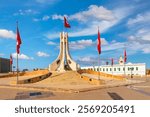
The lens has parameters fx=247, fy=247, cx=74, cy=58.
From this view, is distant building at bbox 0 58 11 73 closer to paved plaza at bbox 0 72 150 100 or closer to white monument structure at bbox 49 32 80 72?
white monument structure at bbox 49 32 80 72

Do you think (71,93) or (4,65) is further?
(4,65)

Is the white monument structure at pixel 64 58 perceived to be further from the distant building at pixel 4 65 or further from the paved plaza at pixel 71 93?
the distant building at pixel 4 65

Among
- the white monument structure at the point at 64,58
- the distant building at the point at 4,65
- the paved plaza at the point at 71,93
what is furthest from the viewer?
the distant building at the point at 4,65

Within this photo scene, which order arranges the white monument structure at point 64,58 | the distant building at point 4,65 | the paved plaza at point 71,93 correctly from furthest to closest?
1. the distant building at point 4,65
2. the white monument structure at point 64,58
3. the paved plaza at point 71,93

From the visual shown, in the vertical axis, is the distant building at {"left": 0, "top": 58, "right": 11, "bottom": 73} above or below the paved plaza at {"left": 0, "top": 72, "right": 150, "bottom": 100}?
above

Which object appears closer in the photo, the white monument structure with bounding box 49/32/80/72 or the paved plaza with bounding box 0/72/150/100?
the paved plaza with bounding box 0/72/150/100

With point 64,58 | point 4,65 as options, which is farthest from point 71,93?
point 4,65

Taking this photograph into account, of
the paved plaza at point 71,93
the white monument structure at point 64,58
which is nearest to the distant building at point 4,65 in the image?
the white monument structure at point 64,58

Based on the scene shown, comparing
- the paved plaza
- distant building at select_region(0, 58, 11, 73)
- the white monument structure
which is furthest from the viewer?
distant building at select_region(0, 58, 11, 73)

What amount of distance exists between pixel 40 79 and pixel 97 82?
31.3 ft

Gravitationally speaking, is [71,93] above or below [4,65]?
below

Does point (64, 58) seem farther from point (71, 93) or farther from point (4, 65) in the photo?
point (4, 65)

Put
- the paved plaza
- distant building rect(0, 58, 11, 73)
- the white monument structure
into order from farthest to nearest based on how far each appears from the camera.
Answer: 1. distant building rect(0, 58, 11, 73)
2. the white monument structure
3. the paved plaza

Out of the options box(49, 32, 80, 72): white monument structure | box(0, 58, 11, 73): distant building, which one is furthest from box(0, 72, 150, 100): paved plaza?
box(0, 58, 11, 73): distant building
